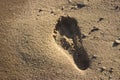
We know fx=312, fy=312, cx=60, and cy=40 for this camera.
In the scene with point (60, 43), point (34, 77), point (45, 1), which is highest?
point (45, 1)

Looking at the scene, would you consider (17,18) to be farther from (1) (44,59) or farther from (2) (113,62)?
(2) (113,62)

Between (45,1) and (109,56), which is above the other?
(45,1)

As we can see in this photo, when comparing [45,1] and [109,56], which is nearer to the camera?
[109,56]

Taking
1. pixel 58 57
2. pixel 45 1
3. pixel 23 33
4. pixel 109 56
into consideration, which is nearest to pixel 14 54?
pixel 23 33

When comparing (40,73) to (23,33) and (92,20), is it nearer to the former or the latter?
(23,33)
